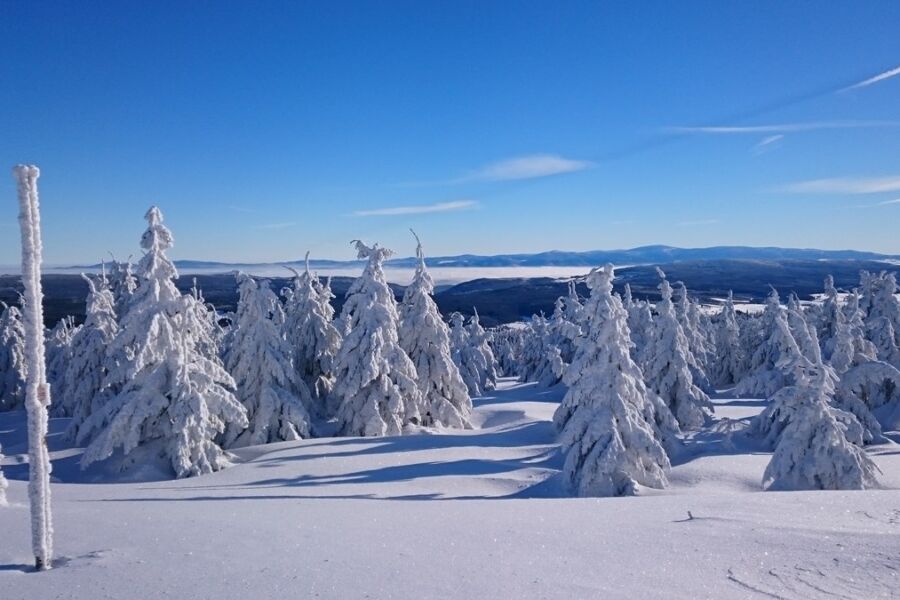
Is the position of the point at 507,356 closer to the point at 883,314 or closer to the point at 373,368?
the point at 883,314

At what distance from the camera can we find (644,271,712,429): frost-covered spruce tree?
28.1 metres

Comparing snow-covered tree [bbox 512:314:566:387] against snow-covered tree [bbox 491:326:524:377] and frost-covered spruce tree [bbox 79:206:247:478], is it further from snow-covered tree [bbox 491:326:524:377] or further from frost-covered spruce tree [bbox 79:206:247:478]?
frost-covered spruce tree [bbox 79:206:247:478]

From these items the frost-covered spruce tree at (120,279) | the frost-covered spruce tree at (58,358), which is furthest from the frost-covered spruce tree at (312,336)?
the frost-covered spruce tree at (58,358)

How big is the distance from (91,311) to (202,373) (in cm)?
1351

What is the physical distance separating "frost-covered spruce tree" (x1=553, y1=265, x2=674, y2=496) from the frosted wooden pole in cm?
1405

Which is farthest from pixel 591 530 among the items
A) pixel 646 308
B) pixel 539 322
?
pixel 539 322

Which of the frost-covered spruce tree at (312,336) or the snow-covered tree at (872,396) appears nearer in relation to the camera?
the snow-covered tree at (872,396)

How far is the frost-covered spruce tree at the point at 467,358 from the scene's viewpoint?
45.9 meters

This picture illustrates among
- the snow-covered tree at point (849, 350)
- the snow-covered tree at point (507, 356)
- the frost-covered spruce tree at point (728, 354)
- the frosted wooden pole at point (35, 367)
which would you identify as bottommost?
the snow-covered tree at point (507, 356)

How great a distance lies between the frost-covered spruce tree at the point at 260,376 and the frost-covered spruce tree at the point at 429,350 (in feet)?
21.3

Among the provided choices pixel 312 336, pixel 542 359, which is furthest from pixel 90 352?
pixel 542 359

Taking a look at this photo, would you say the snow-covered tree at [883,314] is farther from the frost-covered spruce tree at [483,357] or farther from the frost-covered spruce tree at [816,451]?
the frost-covered spruce tree at [483,357]

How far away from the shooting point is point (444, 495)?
1670 centimetres

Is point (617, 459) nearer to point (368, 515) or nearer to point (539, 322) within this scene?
point (368, 515)
